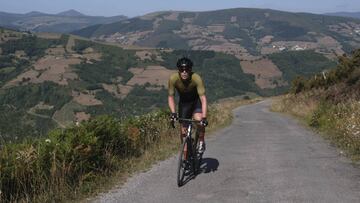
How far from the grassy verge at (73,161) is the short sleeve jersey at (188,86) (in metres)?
1.67

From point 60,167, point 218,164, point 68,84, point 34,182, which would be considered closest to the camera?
point 34,182

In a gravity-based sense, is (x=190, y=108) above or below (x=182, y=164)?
above

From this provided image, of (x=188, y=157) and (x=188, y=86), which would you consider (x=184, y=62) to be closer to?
(x=188, y=86)

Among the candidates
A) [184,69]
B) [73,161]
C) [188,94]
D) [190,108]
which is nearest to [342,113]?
[190,108]

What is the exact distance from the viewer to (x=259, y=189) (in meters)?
7.33

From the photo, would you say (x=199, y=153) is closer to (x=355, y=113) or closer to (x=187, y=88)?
(x=187, y=88)

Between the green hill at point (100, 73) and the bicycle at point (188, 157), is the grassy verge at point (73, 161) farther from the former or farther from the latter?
the green hill at point (100, 73)

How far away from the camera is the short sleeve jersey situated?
801 centimetres

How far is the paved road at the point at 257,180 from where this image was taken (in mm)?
6973

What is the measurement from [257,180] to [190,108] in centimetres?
159

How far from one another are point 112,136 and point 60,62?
483ft

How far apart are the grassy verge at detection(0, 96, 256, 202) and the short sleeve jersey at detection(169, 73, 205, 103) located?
167 centimetres

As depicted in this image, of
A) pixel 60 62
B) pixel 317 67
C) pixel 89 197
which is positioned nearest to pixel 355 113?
pixel 89 197

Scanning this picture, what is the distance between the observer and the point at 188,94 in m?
8.20
